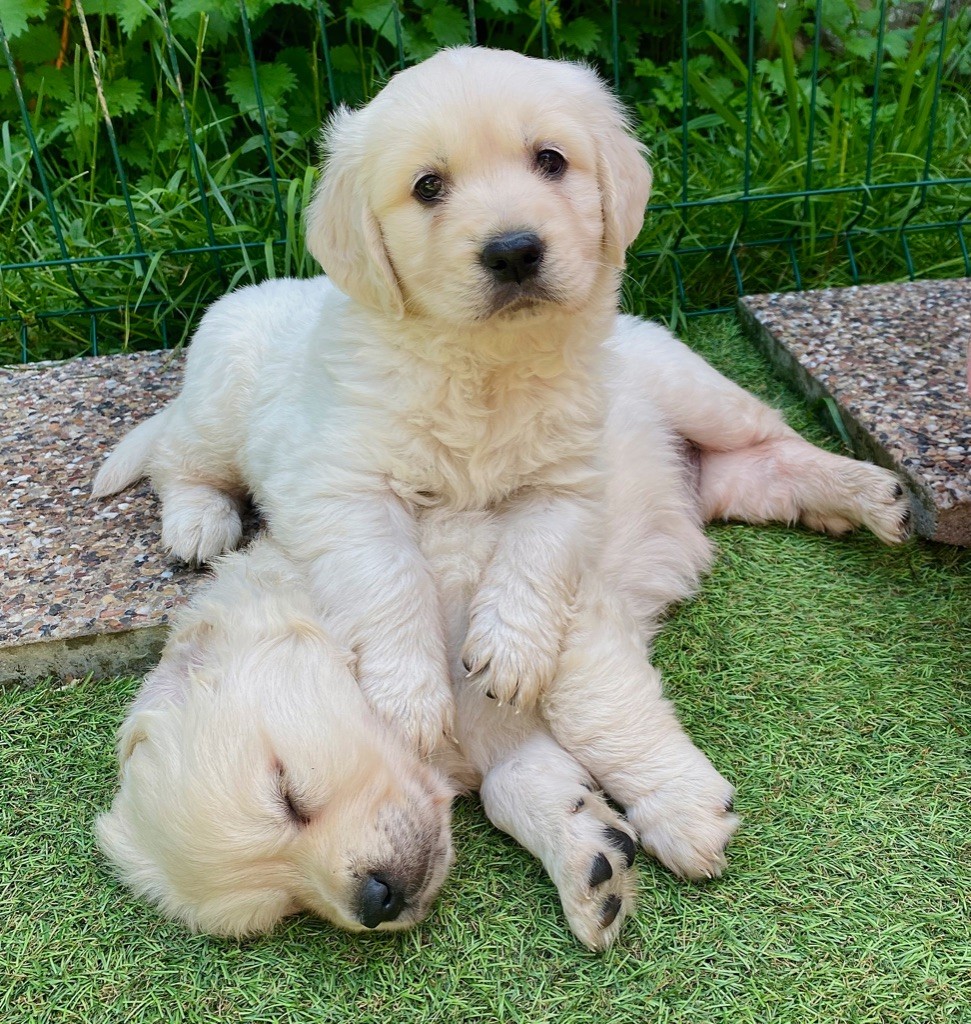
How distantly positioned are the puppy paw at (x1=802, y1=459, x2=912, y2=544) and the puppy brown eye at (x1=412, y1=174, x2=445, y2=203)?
57.9 inches

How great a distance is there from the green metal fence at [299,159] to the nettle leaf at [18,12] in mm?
12

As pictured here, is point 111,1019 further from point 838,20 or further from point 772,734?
point 838,20

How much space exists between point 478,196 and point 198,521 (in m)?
1.37

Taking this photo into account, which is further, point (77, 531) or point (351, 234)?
point (77, 531)

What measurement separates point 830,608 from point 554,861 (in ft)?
3.86

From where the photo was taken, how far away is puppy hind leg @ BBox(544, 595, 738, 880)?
2.12 meters

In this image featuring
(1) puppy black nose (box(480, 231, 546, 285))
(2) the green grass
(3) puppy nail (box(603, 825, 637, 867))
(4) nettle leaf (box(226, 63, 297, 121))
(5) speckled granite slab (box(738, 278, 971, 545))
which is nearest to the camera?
(2) the green grass

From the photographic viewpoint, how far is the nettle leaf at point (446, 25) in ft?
15.8

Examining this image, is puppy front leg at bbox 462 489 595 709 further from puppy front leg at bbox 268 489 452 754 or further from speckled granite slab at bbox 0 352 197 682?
speckled granite slab at bbox 0 352 197 682

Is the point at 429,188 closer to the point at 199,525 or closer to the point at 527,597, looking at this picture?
the point at 527,597

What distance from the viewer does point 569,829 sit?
2088mm

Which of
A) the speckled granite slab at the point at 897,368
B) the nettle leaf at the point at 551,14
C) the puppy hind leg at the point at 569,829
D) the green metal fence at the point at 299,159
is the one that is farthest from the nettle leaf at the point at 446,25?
the puppy hind leg at the point at 569,829

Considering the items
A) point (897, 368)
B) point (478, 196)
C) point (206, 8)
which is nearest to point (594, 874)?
point (478, 196)

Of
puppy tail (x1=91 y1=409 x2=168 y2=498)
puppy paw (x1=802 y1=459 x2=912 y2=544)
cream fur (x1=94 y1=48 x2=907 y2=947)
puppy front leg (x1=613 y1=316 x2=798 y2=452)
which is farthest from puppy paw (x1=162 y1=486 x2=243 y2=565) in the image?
puppy paw (x1=802 y1=459 x2=912 y2=544)
